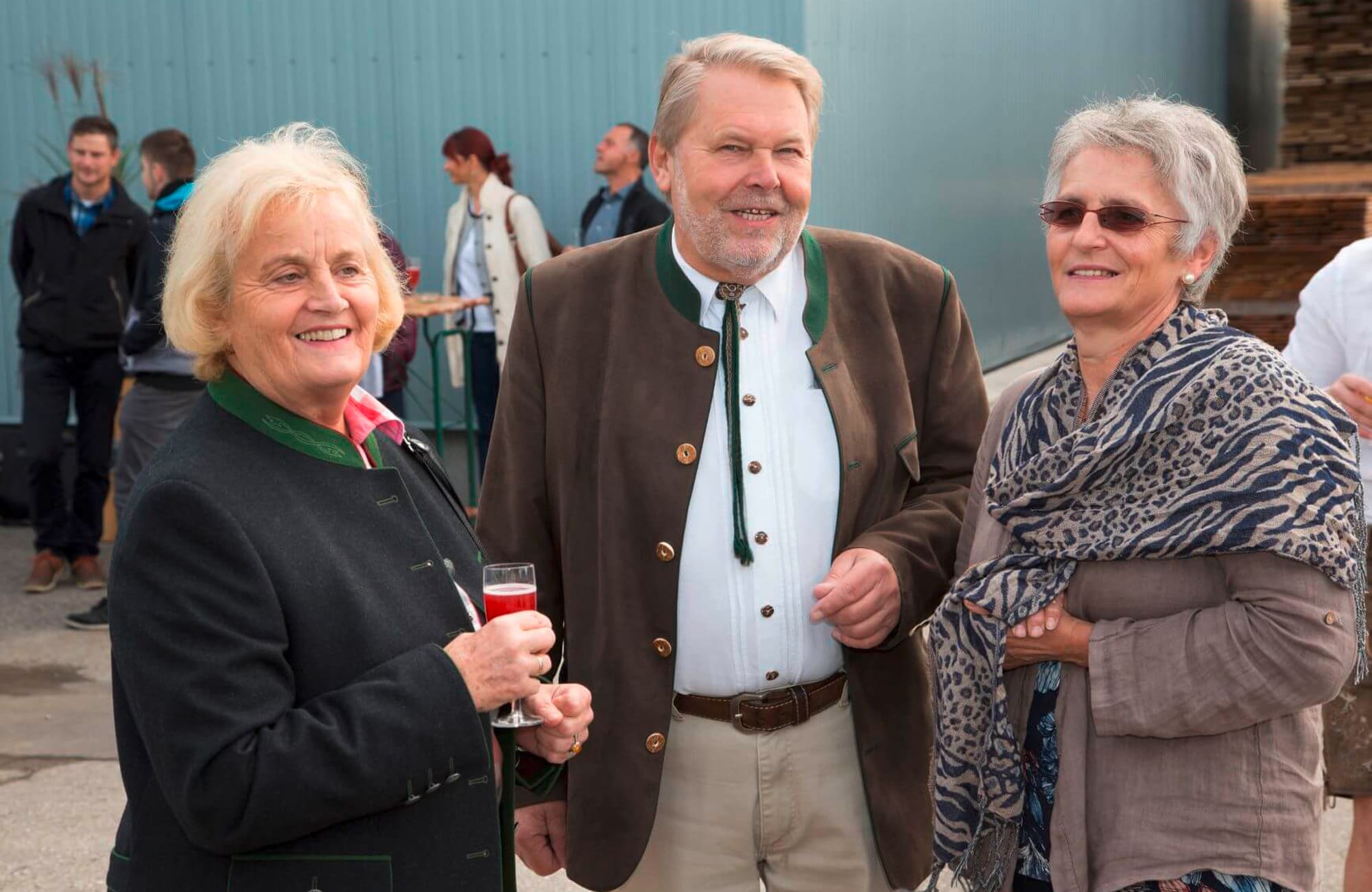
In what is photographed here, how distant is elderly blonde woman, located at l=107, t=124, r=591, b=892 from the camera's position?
2.01 meters

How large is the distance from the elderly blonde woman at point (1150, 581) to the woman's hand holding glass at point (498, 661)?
81 cm

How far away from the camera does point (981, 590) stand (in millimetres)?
2547

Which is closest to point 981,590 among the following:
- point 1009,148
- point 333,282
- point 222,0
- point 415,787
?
point 415,787

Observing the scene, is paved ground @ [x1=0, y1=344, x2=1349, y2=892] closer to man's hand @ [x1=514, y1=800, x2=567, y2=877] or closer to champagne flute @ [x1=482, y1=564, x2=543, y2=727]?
man's hand @ [x1=514, y1=800, x2=567, y2=877]

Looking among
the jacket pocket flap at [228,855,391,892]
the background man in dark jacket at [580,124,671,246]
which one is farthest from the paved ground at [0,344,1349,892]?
the background man in dark jacket at [580,124,671,246]

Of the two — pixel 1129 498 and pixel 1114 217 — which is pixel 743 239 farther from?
pixel 1129 498

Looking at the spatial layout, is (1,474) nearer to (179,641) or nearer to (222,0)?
(222,0)

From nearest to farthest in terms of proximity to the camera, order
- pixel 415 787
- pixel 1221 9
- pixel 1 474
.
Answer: pixel 415 787 → pixel 1 474 → pixel 1221 9

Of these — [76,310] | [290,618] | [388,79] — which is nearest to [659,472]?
[290,618]

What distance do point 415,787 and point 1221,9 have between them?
17.8 meters

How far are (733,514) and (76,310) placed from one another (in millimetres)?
6109

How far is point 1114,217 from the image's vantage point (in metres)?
2.49

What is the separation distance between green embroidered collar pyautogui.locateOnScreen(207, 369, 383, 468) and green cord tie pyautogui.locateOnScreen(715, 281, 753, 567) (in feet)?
2.63

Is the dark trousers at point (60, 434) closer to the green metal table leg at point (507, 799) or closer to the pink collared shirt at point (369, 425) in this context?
the pink collared shirt at point (369, 425)
